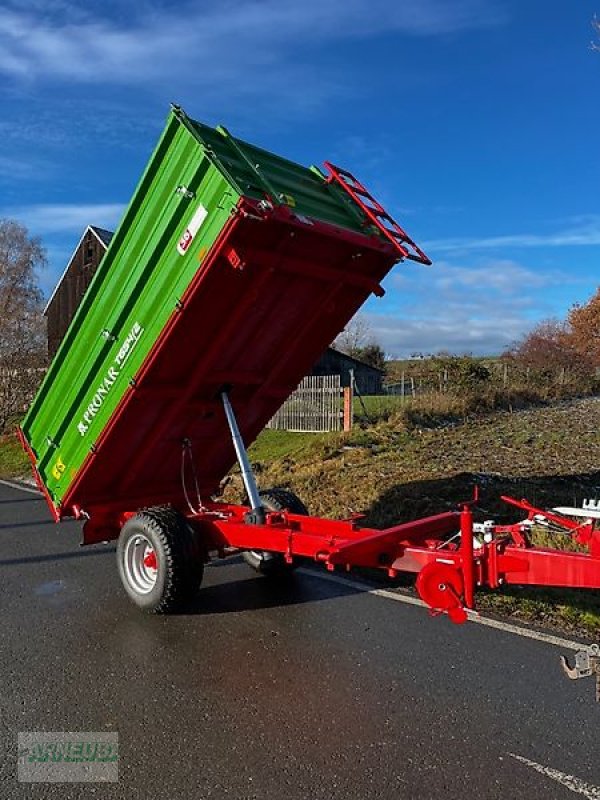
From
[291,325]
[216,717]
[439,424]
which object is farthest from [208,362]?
[439,424]

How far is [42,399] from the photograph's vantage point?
22.7ft

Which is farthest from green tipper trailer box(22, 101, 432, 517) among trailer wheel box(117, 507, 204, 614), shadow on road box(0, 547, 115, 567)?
shadow on road box(0, 547, 115, 567)

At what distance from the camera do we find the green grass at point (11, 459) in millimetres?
16755

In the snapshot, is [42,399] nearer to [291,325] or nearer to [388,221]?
[291,325]

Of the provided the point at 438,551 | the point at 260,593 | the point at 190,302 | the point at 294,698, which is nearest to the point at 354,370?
the point at 260,593

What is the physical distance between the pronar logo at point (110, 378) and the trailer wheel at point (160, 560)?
964 mm

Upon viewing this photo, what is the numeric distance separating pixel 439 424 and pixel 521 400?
7.21 m

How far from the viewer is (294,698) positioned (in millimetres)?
4387

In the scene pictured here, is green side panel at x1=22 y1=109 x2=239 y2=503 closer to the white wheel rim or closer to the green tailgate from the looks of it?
the green tailgate

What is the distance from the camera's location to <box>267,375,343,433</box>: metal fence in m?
Answer: 17.5
